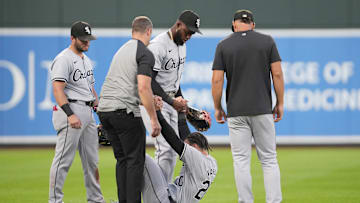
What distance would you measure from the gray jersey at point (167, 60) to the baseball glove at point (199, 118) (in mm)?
375

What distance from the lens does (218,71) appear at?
654 cm

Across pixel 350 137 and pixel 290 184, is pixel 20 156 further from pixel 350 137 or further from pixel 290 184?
pixel 350 137

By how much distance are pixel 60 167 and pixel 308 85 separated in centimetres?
875

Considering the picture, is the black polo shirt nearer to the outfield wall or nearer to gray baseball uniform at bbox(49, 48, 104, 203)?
gray baseball uniform at bbox(49, 48, 104, 203)

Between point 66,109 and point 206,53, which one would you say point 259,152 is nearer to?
point 66,109

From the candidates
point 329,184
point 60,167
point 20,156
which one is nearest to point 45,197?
point 60,167

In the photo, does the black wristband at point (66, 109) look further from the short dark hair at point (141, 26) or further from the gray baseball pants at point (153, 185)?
the short dark hair at point (141, 26)

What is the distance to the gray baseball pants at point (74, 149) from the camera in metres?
6.94

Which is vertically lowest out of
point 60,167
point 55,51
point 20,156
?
point 20,156

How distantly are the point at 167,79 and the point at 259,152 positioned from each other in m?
1.48

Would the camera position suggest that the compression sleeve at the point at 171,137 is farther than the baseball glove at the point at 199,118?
No

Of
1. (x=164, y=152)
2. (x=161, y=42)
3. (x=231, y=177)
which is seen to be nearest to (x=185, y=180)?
(x=164, y=152)

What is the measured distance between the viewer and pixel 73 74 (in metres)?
7.08

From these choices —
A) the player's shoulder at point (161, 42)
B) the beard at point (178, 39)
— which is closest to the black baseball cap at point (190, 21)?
the beard at point (178, 39)
